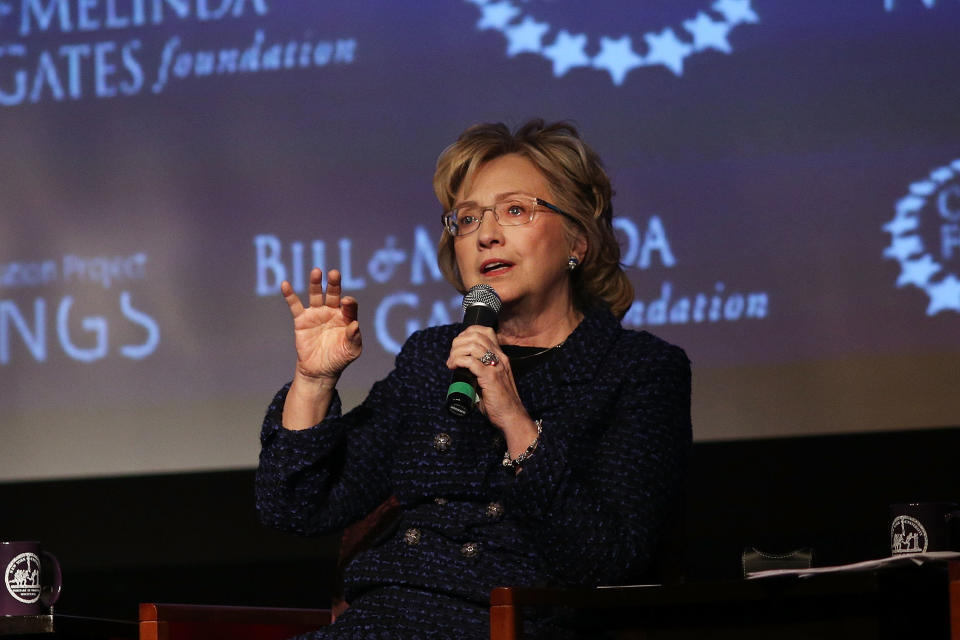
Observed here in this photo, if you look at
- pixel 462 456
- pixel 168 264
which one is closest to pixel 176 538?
pixel 168 264

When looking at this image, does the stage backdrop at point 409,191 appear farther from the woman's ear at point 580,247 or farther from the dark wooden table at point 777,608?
the dark wooden table at point 777,608

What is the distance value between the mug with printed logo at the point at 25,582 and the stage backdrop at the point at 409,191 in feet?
4.03

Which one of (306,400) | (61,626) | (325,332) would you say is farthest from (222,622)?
(325,332)

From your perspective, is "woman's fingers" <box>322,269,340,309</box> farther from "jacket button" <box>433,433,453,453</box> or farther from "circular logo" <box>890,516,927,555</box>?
"circular logo" <box>890,516,927,555</box>

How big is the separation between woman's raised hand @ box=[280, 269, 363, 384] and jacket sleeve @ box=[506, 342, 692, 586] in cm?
35

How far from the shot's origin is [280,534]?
3.40 m

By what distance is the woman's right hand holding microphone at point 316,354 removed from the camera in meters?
1.98

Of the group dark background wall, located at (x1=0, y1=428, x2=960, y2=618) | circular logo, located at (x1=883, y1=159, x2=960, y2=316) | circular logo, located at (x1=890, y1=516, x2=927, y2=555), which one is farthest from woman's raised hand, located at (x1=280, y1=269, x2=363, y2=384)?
circular logo, located at (x1=883, y1=159, x2=960, y2=316)

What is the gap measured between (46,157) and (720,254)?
1.90 meters

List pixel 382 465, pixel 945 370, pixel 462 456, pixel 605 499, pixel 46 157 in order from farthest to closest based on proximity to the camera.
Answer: pixel 46 157, pixel 945 370, pixel 382 465, pixel 462 456, pixel 605 499

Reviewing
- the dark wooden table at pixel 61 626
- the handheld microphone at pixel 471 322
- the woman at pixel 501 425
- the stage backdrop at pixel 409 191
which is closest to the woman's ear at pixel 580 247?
the woman at pixel 501 425

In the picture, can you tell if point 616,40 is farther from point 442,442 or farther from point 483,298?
point 442,442

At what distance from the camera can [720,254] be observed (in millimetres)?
3020

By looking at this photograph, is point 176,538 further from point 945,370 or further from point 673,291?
point 945,370
